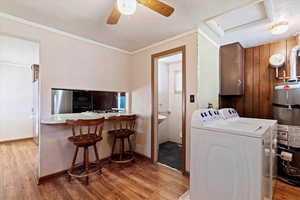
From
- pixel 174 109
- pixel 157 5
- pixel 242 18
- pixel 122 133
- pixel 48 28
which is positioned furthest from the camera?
pixel 174 109

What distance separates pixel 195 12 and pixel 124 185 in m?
2.49

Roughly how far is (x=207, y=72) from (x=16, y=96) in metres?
5.26

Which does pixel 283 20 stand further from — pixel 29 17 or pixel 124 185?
pixel 29 17

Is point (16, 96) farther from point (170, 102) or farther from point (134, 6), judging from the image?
point (134, 6)

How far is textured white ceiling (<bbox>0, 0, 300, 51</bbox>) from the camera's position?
159 centimetres

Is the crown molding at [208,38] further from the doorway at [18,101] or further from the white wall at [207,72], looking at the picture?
the doorway at [18,101]

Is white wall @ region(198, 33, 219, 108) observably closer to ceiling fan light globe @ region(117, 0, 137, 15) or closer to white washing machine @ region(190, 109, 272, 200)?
white washing machine @ region(190, 109, 272, 200)

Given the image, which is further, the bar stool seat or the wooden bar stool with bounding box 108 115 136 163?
the wooden bar stool with bounding box 108 115 136 163

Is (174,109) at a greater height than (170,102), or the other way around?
(170,102)

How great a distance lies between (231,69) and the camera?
267 cm

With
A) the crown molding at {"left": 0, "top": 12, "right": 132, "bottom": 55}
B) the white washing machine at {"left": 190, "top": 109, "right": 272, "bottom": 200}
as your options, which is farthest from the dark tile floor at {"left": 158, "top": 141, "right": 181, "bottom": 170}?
the crown molding at {"left": 0, "top": 12, "right": 132, "bottom": 55}

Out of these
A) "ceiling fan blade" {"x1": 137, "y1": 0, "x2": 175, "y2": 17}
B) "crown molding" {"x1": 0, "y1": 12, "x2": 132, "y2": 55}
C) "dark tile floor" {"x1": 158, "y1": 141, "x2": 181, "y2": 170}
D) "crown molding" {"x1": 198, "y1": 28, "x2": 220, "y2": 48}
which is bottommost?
"dark tile floor" {"x1": 158, "y1": 141, "x2": 181, "y2": 170}

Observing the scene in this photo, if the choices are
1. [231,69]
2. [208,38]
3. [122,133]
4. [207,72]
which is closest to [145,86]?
[122,133]

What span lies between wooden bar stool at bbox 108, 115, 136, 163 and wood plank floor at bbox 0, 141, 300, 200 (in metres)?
0.27
